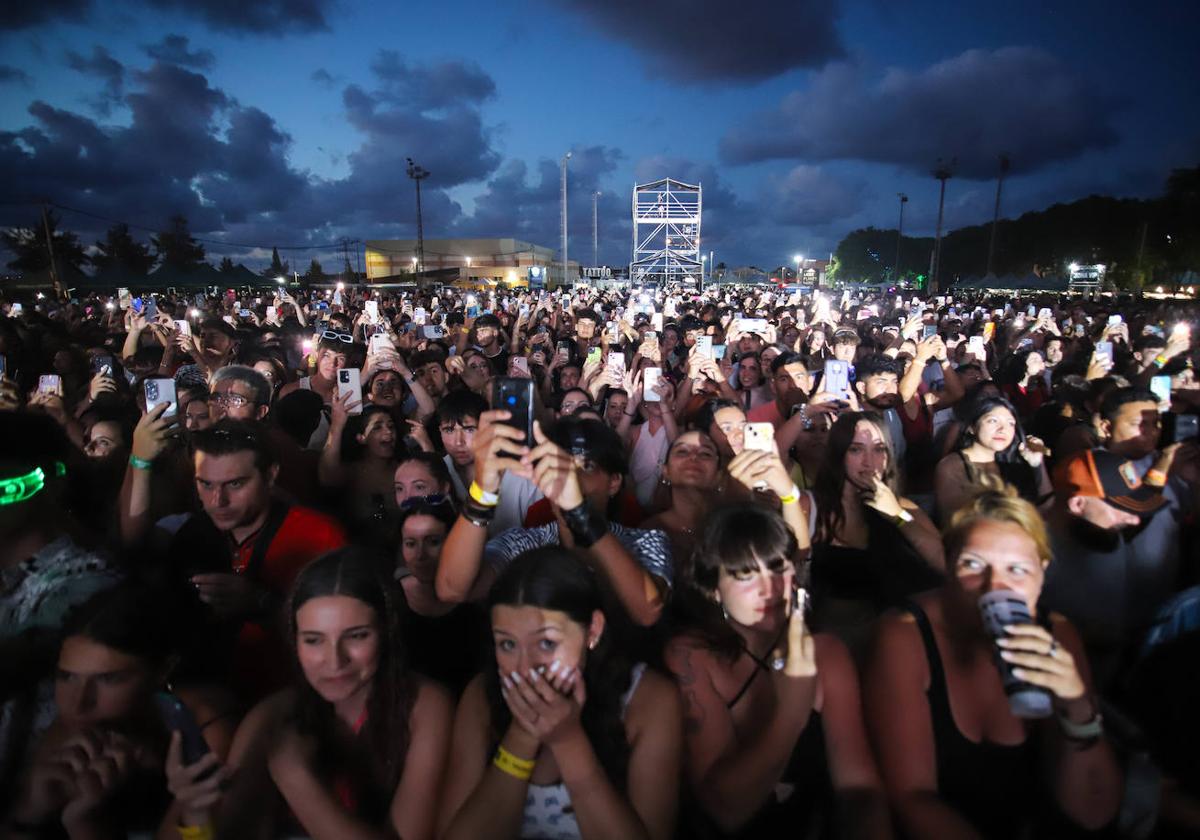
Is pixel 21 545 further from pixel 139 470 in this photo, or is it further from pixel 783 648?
pixel 783 648

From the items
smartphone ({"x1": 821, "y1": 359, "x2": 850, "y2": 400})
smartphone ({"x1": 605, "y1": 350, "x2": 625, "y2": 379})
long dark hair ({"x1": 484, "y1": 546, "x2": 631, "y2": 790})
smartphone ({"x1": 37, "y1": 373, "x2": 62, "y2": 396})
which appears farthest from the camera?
smartphone ({"x1": 605, "y1": 350, "x2": 625, "y2": 379})

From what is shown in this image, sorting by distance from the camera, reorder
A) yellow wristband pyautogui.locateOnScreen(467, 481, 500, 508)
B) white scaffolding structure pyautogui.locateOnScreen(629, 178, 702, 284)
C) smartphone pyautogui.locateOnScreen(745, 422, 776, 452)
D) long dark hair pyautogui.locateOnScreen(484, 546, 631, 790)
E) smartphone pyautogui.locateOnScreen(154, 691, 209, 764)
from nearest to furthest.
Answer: smartphone pyautogui.locateOnScreen(154, 691, 209, 764) < long dark hair pyautogui.locateOnScreen(484, 546, 631, 790) < yellow wristband pyautogui.locateOnScreen(467, 481, 500, 508) < smartphone pyautogui.locateOnScreen(745, 422, 776, 452) < white scaffolding structure pyautogui.locateOnScreen(629, 178, 702, 284)

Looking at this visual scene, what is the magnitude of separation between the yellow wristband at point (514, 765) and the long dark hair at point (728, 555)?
769mm

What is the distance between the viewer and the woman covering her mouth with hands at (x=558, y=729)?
1826mm

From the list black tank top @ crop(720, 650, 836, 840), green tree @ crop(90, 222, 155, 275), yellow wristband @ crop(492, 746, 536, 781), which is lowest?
black tank top @ crop(720, 650, 836, 840)

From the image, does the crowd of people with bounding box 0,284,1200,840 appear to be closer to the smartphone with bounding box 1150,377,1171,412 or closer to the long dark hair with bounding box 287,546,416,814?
the long dark hair with bounding box 287,546,416,814

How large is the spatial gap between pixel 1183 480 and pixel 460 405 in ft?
14.8

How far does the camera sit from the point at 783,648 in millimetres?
2035

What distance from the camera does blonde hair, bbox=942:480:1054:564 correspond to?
85.8 inches

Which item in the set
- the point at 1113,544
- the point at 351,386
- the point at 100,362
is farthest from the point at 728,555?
the point at 100,362

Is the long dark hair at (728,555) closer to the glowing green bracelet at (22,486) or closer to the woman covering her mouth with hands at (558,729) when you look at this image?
the woman covering her mouth with hands at (558,729)

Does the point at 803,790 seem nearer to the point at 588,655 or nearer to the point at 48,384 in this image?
the point at 588,655

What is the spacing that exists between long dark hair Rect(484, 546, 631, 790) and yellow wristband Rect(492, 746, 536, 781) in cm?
13

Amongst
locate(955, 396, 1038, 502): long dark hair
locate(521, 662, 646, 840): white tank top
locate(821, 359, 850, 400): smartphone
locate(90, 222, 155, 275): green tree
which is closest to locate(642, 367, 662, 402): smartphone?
locate(821, 359, 850, 400): smartphone
